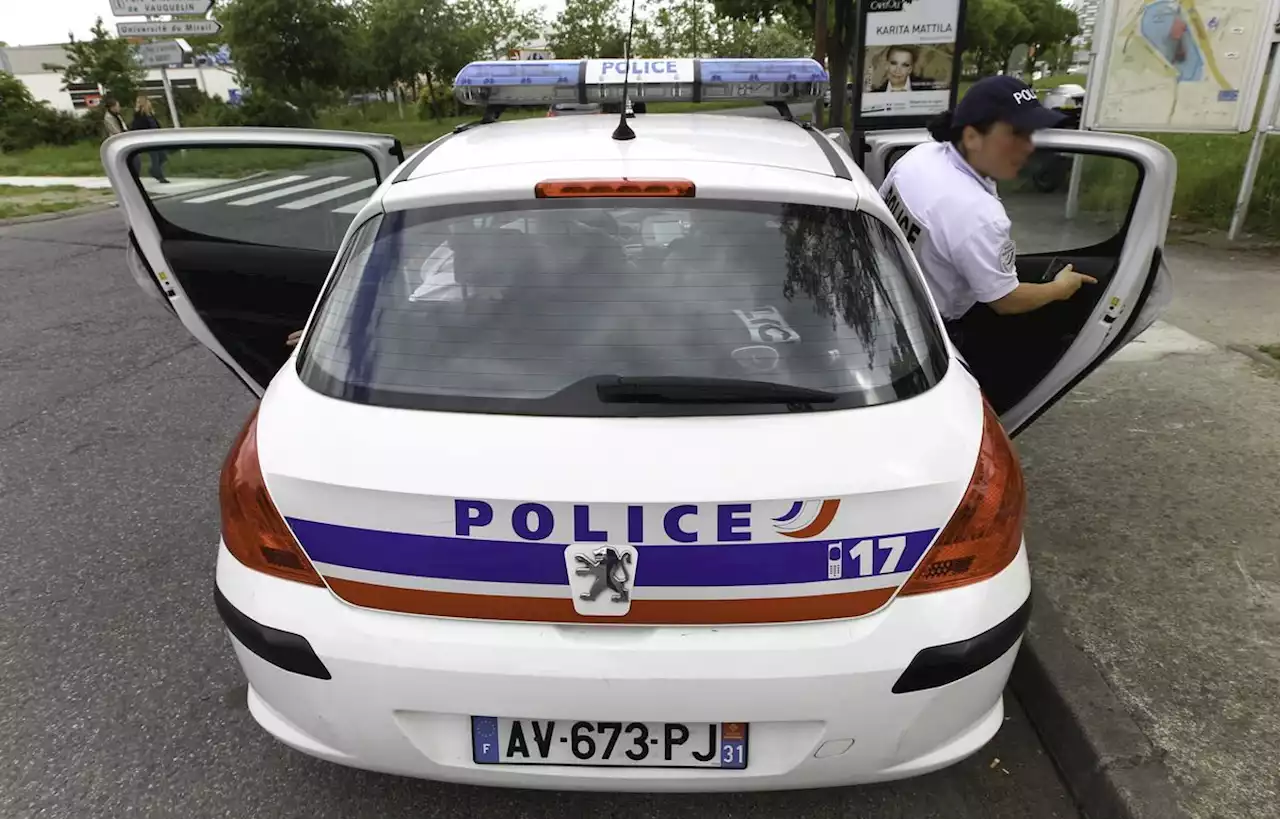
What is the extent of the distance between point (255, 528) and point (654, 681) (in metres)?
0.90

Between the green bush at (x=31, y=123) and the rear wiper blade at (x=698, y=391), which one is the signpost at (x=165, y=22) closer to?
the rear wiper blade at (x=698, y=391)

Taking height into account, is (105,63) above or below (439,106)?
above

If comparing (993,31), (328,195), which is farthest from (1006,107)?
(993,31)

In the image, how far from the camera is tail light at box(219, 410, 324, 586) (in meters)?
1.82

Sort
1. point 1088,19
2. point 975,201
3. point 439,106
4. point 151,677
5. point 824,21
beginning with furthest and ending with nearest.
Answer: point 439,106
point 824,21
point 1088,19
point 975,201
point 151,677

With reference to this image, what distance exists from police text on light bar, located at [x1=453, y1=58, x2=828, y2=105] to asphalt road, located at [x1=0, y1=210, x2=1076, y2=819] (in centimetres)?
223

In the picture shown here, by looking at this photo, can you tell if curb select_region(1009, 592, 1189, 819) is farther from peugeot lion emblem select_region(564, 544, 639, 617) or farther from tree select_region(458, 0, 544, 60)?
tree select_region(458, 0, 544, 60)

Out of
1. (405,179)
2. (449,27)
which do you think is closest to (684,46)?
(449,27)

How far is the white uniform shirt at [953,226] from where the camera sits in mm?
2930

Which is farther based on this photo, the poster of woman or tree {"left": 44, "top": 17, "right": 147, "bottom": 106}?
tree {"left": 44, "top": 17, "right": 147, "bottom": 106}

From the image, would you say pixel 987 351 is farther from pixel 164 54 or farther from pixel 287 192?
pixel 287 192

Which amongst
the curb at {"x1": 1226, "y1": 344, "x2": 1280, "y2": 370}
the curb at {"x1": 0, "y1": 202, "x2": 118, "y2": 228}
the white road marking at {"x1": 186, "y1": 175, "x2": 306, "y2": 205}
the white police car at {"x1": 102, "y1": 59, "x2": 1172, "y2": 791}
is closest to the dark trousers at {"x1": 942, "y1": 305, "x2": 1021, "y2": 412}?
the white police car at {"x1": 102, "y1": 59, "x2": 1172, "y2": 791}

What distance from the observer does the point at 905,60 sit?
841 centimetres

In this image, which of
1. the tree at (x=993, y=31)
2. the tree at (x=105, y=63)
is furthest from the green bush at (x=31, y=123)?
the tree at (x=993, y=31)
